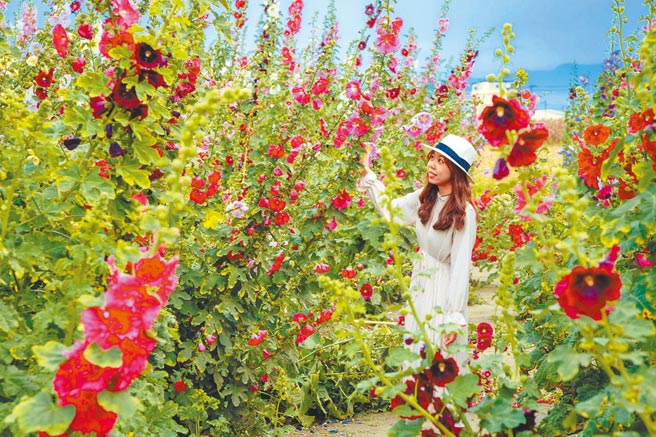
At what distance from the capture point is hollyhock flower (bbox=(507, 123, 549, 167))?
154cm

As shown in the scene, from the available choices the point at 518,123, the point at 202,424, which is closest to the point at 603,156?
the point at 518,123

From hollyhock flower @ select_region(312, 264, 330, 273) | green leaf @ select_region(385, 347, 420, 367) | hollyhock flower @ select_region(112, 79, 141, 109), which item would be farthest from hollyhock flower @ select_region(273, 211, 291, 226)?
green leaf @ select_region(385, 347, 420, 367)

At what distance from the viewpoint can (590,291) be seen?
1.31 m

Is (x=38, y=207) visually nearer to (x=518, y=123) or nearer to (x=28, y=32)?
(x=518, y=123)

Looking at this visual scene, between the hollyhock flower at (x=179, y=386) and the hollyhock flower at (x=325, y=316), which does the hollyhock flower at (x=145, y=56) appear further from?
the hollyhock flower at (x=325, y=316)

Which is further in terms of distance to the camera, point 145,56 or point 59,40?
point 59,40

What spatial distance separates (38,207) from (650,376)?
148cm

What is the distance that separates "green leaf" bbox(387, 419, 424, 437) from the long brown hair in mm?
1319

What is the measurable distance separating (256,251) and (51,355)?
5.90ft

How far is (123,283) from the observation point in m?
1.27

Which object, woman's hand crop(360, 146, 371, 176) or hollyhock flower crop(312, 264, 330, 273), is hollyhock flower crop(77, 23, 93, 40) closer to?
woman's hand crop(360, 146, 371, 176)

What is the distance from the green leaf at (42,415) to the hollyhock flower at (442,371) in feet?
2.66

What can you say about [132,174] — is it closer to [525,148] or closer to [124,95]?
[124,95]

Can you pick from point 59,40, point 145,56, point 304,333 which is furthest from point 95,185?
point 304,333
